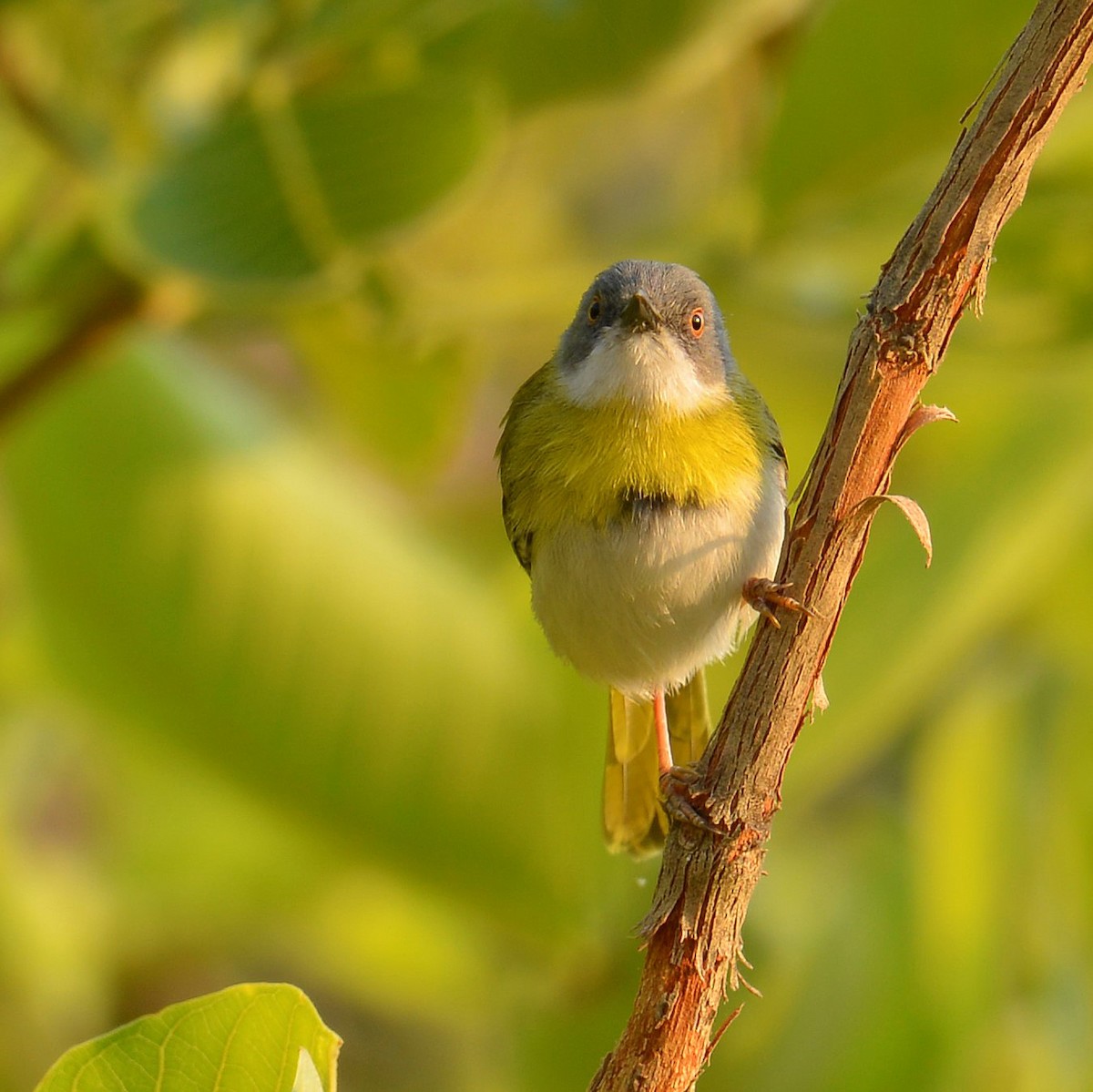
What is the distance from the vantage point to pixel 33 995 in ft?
10.8

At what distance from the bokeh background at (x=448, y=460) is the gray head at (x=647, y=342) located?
0.20 m

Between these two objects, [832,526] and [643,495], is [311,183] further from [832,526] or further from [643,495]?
[832,526]

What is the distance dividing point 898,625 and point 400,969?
151 centimetres

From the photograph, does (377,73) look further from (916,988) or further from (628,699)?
(916,988)

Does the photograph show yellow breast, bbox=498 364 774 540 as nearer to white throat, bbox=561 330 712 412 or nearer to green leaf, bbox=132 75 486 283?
white throat, bbox=561 330 712 412

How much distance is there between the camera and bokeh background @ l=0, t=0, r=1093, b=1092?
7.28 ft

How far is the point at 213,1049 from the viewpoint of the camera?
1149 millimetres

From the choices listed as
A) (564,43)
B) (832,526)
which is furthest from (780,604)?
(564,43)

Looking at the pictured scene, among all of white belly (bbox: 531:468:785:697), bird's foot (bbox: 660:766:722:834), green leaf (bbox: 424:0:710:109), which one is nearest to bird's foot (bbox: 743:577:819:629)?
bird's foot (bbox: 660:766:722:834)

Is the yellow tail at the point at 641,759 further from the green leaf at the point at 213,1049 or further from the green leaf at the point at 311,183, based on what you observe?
the green leaf at the point at 213,1049

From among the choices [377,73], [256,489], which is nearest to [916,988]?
[256,489]

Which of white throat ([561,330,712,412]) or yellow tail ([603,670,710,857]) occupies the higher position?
white throat ([561,330,712,412])

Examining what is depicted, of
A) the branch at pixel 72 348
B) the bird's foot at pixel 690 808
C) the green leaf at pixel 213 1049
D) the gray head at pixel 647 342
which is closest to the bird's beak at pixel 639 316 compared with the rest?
the gray head at pixel 647 342

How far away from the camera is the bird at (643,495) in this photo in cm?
203
